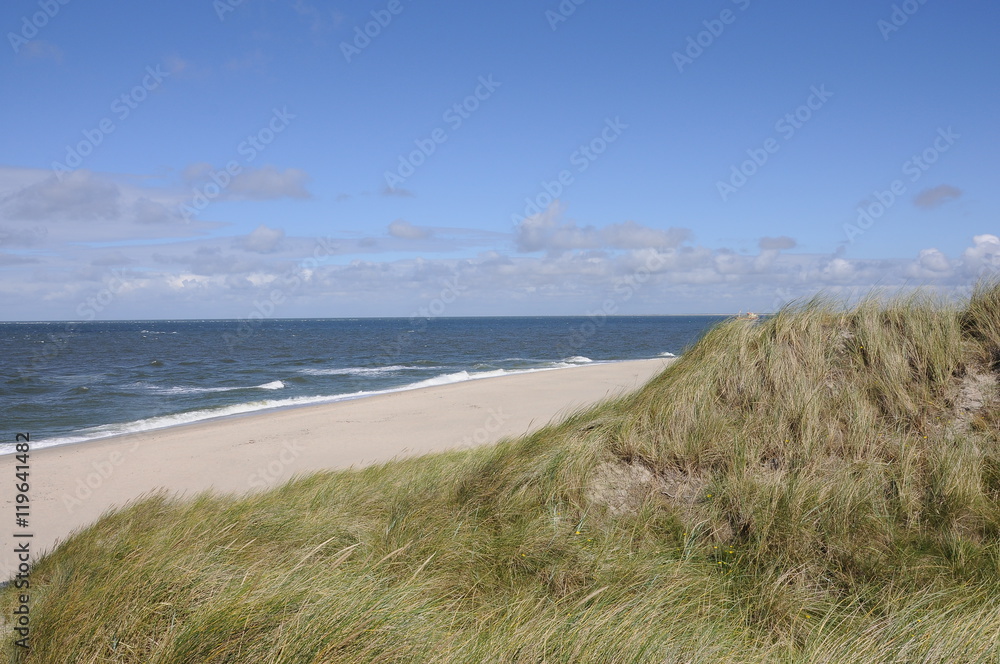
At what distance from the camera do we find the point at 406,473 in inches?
272

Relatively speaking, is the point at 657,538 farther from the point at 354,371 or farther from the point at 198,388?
the point at 354,371

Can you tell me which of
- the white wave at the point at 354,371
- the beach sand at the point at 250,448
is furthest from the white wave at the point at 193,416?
the white wave at the point at 354,371

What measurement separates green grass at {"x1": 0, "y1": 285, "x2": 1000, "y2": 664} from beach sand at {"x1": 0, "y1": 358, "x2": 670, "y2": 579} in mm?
1777

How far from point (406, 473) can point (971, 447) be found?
5.16 metres

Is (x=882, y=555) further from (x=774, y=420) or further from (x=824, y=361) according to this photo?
(x=824, y=361)

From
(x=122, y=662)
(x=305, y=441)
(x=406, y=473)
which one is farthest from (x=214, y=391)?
(x=122, y=662)

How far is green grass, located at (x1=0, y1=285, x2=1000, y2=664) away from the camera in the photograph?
3.03 meters

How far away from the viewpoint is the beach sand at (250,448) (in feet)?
31.3

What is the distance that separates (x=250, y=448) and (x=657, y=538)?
10966 mm

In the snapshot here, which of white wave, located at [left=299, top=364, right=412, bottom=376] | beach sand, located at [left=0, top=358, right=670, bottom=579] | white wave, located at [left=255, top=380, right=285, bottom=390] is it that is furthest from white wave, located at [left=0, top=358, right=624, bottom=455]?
white wave, located at [left=299, top=364, right=412, bottom=376]

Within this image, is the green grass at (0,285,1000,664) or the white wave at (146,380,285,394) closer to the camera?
the green grass at (0,285,1000,664)

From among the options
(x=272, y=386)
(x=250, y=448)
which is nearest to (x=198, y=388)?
(x=272, y=386)

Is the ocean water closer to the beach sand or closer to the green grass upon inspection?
the green grass

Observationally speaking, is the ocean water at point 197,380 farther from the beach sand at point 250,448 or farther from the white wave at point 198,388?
the beach sand at point 250,448
